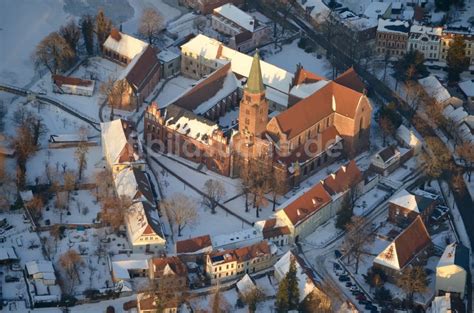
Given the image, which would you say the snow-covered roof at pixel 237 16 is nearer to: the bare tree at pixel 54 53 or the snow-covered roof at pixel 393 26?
the snow-covered roof at pixel 393 26

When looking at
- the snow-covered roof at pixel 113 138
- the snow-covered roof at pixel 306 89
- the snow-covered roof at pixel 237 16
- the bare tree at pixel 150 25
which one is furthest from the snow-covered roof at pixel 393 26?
the snow-covered roof at pixel 113 138

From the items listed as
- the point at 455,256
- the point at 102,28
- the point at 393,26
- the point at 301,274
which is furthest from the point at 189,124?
the point at 393,26

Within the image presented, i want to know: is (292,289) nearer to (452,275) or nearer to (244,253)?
(244,253)

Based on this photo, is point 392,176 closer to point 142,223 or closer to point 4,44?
point 142,223

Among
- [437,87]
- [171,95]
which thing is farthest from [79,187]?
[437,87]

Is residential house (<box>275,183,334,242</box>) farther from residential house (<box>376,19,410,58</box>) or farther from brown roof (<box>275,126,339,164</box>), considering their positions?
residential house (<box>376,19,410,58</box>)

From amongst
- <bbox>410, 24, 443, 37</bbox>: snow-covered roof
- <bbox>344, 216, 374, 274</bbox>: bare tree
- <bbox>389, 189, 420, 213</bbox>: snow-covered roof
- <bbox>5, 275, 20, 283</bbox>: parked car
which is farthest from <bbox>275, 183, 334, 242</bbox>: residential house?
<bbox>410, 24, 443, 37</bbox>: snow-covered roof

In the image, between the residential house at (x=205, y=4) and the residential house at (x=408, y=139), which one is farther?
the residential house at (x=205, y=4)

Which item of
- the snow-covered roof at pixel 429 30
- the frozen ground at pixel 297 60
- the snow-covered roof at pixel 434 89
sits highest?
the snow-covered roof at pixel 429 30
